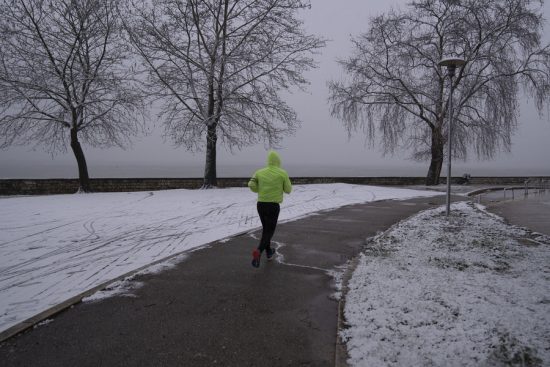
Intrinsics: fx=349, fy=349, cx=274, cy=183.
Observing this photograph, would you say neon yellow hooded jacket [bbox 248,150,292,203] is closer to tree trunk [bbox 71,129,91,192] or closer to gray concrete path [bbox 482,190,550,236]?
gray concrete path [bbox 482,190,550,236]

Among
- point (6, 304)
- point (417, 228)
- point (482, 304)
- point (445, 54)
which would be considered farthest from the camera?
point (445, 54)

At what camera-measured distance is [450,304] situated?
3678 mm

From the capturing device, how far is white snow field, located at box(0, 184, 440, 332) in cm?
461

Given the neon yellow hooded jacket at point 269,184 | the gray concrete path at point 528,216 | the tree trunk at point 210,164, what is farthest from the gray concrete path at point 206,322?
the tree trunk at point 210,164

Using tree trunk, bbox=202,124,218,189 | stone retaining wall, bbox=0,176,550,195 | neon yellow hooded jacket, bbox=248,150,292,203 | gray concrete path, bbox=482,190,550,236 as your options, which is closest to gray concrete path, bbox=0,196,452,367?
neon yellow hooded jacket, bbox=248,150,292,203

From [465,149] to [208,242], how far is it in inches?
817

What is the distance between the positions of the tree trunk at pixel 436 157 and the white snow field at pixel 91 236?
12.6 m

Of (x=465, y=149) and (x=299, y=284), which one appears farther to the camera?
(x=465, y=149)

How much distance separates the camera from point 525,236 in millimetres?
7008

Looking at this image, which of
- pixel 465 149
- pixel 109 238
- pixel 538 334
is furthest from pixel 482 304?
pixel 465 149

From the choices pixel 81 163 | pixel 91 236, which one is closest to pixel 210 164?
pixel 81 163

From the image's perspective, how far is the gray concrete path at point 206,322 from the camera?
2.97 meters

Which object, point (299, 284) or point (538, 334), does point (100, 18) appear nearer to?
point (299, 284)

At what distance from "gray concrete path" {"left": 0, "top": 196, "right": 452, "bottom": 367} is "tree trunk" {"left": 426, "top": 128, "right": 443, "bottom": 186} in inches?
773
